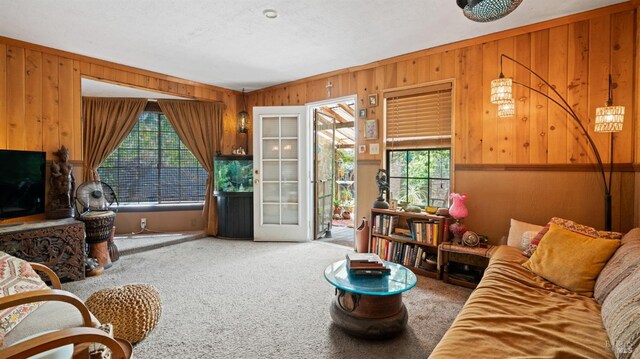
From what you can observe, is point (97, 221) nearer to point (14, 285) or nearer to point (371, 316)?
point (14, 285)

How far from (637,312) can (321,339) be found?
5.20ft

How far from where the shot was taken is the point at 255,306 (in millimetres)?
2406

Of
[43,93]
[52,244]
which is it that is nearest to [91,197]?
[52,244]

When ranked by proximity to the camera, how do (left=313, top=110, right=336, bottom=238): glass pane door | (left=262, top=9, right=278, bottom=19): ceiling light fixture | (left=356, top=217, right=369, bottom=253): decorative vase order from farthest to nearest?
(left=313, top=110, right=336, bottom=238): glass pane door, (left=356, top=217, right=369, bottom=253): decorative vase, (left=262, top=9, right=278, bottom=19): ceiling light fixture

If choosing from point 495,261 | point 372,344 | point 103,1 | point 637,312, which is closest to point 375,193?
point 495,261

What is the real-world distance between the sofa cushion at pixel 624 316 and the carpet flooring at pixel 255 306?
94cm

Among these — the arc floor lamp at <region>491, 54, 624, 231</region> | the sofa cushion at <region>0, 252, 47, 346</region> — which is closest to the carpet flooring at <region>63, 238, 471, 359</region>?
the sofa cushion at <region>0, 252, 47, 346</region>

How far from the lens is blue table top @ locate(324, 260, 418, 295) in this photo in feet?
6.08

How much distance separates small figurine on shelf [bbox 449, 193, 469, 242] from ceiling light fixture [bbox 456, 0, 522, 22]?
1.77 m

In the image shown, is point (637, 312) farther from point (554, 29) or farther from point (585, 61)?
point (554, 29)

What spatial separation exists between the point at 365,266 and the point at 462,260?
1.31 m

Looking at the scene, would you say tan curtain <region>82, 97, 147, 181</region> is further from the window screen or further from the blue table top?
the blue table top

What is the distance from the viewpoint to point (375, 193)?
3.88 m

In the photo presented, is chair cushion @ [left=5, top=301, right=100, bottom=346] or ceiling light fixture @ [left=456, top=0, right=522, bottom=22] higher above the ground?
ceiling light fixture @ [left=456, top=0, right=522, bottom=22]
